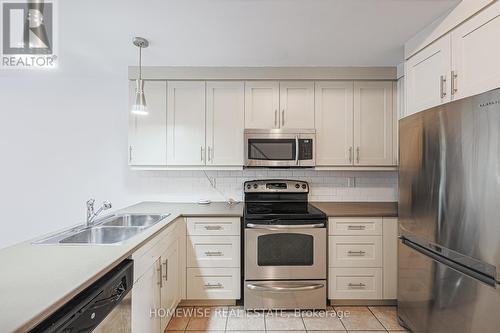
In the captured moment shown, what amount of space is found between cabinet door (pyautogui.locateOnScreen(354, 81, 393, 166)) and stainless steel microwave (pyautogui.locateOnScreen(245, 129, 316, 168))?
537 millimetres

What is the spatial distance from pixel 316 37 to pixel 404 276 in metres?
1.97

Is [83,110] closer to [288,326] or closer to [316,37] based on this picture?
[316,37]

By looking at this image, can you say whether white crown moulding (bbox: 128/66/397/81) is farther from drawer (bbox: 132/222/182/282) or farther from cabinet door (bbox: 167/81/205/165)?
drawer (bbox: 132/222/182/282)

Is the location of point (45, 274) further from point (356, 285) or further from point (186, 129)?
point (356, 285)

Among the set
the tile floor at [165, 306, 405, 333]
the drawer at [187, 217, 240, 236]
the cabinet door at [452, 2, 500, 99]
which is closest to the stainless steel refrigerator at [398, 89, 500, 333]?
the cabinet door at [452, 2, 500, 99]

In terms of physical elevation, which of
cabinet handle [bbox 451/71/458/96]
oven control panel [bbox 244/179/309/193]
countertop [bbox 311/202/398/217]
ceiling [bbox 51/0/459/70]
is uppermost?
ceiling [bbox 51/0/459/70]

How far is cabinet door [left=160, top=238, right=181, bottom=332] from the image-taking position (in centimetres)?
194

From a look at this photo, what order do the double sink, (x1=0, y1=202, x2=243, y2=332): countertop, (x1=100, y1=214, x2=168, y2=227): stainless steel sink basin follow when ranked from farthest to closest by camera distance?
(x1=100, y1=214, x2=168, y2=227): stainless steel sink basin → the double sink → (x1=0, y1=202, x2=243, y2=332): countertop

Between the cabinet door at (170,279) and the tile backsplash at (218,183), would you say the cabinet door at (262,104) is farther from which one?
the cabinet door at (170,279)

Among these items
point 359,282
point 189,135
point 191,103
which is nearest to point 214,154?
point 189,135

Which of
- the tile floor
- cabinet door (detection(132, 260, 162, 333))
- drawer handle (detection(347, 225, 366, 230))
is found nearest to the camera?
cabinet door (detection(132, 260, 162, 333))

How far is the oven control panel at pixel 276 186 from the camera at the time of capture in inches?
115

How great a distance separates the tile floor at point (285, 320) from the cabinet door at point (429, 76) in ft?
5.78

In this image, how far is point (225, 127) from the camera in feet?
8.99
